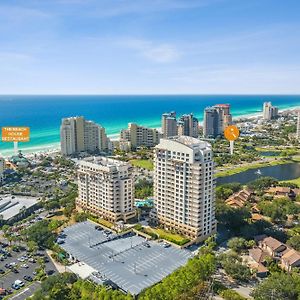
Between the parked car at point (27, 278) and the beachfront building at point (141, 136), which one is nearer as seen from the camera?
the parked car at point (27, 278)

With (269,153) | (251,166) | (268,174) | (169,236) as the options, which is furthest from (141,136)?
(169,236)

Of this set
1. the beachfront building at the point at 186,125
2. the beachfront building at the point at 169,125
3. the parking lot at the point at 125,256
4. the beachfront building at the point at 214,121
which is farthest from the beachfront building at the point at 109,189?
the beachfront building at the point at 214,121

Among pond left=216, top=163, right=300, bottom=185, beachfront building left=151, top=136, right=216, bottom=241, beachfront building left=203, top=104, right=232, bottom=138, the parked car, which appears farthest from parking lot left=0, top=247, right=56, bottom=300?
beachfront building left=203, top=104, right=232, bottom=138

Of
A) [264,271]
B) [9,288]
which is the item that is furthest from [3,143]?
[264,271]

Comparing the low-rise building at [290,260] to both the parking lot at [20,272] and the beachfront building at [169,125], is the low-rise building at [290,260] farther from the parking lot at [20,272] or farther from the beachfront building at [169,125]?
the beachfront building at [169,125]

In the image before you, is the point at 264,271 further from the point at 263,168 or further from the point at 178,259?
the point at 263,168

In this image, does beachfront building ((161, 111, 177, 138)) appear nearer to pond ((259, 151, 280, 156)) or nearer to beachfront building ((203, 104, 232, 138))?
beachfront building ((203, 104, 232, 138))
